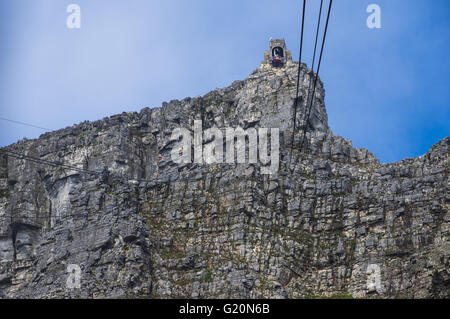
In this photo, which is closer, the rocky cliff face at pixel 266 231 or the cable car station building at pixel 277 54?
the rocky cliff face at pixel 266 231

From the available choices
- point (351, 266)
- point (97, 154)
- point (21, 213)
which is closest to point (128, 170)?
point (97, 154)

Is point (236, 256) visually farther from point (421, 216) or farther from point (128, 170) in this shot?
point (128, 170)

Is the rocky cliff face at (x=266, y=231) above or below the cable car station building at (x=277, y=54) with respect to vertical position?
below

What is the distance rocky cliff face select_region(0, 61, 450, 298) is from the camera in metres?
102

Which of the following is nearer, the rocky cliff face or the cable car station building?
the rocky cliff face

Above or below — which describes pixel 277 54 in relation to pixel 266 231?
above

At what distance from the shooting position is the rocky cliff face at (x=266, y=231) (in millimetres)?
101812

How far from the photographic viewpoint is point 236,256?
346 feet

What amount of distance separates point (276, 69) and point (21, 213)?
1890 inches

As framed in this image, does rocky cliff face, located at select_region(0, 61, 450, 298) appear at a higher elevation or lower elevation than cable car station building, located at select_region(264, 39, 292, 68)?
lower

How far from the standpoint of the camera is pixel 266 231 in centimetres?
10888

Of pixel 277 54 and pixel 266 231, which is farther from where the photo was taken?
pixel 277 54

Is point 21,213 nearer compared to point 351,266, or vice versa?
point 351,266
